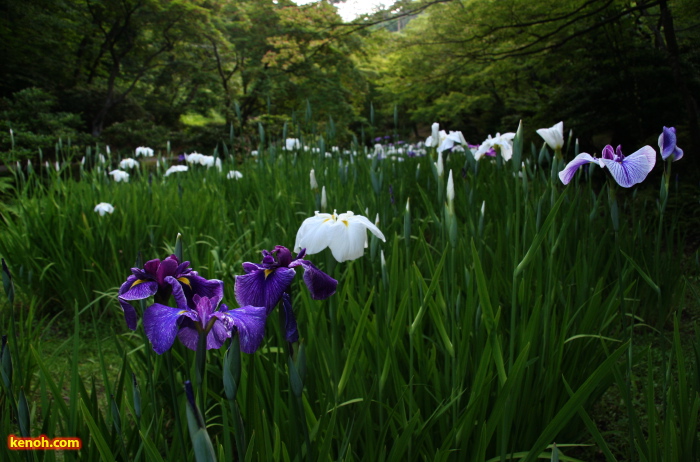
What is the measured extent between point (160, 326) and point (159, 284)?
0.41 feet

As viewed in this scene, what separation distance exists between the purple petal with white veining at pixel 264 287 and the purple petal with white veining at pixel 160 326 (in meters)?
0.12

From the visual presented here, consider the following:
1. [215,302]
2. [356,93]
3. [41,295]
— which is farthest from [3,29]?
[215,302]

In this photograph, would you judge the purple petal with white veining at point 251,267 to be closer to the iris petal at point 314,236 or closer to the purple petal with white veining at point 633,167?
the iris petal at point 314,236

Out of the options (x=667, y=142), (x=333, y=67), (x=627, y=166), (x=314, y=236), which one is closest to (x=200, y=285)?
(x=314, y=236)

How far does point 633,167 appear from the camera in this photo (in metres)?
1.01

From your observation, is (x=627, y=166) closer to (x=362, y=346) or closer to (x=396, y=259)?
(x=396, y=259)

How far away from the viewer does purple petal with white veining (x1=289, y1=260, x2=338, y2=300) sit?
0.76 metres

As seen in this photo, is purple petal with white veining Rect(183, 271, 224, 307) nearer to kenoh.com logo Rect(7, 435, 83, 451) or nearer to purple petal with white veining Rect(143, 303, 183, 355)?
purple petal with white veining Rect(143, 303, 183, 355)

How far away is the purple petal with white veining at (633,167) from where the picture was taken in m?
0.99

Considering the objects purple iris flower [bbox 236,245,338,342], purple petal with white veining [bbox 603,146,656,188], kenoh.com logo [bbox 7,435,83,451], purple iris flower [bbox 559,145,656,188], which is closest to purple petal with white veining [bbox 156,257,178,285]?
purple iris flower [bbox 236,245,338,342]

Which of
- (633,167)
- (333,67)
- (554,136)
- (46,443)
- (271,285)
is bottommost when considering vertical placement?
(46,443)

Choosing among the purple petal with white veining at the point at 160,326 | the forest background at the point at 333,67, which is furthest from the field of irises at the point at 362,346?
the forest background at the point at 333,67

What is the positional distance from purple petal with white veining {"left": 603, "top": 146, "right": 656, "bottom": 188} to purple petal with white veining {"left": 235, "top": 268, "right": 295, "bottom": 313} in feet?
2.46

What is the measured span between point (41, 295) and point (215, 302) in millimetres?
2550
